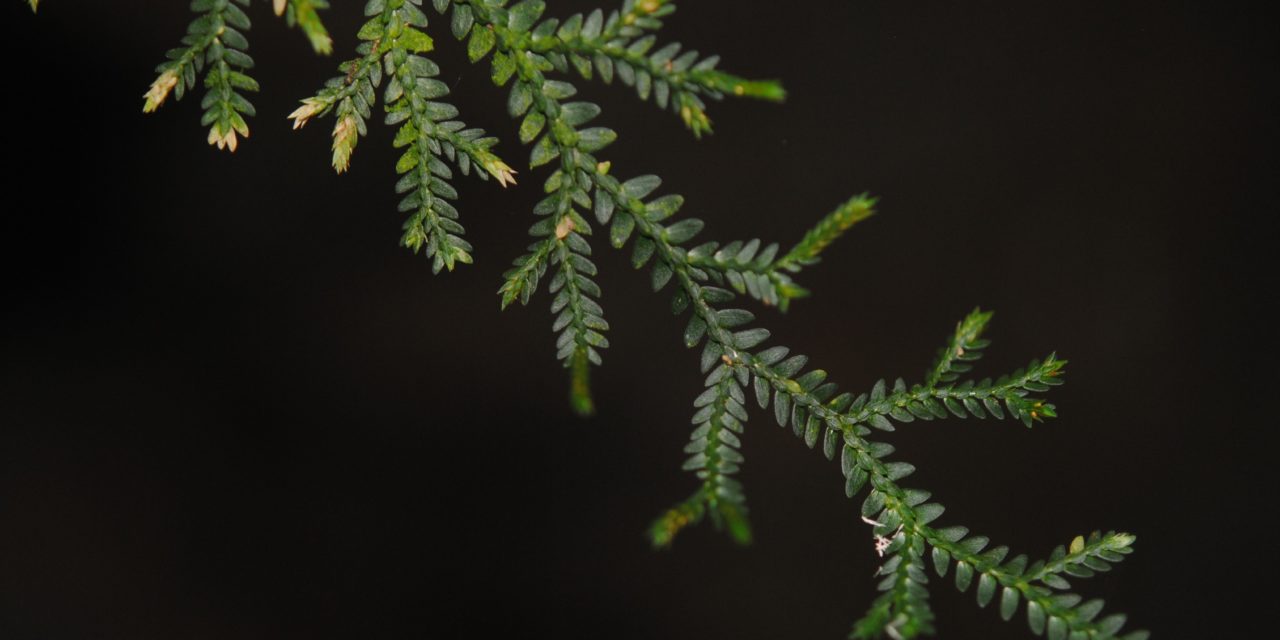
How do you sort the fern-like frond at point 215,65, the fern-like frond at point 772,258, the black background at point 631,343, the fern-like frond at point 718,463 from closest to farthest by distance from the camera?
the fern-like frond at point 718,463
the fern-like frond at point 772,258
the fern-like frond at point 215,65
the black background at point 631,343

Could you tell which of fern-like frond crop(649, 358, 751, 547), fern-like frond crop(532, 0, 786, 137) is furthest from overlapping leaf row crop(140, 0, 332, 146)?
fern-like frond crop(649, 358, 751, 547)

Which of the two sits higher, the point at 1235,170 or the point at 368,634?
the point at 1235,170

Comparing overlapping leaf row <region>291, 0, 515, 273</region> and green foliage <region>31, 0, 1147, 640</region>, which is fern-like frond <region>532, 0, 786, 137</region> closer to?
green foliage <region>31, 0, 1147, 640</region>

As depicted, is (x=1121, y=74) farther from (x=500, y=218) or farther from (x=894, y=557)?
(x=894, y=557)

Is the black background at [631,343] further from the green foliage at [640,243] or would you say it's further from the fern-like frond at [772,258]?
the fern-like frond at [772,258]

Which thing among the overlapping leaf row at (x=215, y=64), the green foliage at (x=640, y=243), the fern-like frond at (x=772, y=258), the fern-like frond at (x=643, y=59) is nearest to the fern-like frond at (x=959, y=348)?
the green foliage at (x=640, y=243)

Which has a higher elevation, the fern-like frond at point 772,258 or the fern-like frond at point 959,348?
the fern-like frond at point 772,258

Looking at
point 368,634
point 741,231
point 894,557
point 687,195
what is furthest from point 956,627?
point 894,557
